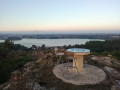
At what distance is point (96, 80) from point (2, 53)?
8570 mm

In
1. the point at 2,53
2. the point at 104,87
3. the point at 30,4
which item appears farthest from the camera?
the point at 30,4

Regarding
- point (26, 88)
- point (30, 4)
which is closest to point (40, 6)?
point (30, 4)

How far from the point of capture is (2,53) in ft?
28.0

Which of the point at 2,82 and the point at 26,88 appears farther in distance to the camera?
the point at 2,82

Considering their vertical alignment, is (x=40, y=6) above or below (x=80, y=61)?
above

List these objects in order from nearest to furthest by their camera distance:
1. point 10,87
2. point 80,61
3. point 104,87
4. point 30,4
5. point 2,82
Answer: point 104,87
point 10,87
point 2,82
point 80,61
point 30,4

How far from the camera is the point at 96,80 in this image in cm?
311

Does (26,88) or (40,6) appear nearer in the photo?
(26,88)

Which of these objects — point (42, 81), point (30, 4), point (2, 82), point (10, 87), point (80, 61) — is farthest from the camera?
point (30, 4)

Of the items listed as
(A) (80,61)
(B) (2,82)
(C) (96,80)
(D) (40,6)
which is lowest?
(B) (2,82)

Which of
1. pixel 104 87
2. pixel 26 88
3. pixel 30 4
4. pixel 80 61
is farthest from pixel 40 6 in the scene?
pixel 104 87

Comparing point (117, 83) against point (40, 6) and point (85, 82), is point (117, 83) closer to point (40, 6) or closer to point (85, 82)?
point (85, 82)

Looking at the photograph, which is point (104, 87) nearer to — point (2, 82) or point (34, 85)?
point (34, 85)

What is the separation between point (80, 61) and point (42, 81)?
171 centimetres
